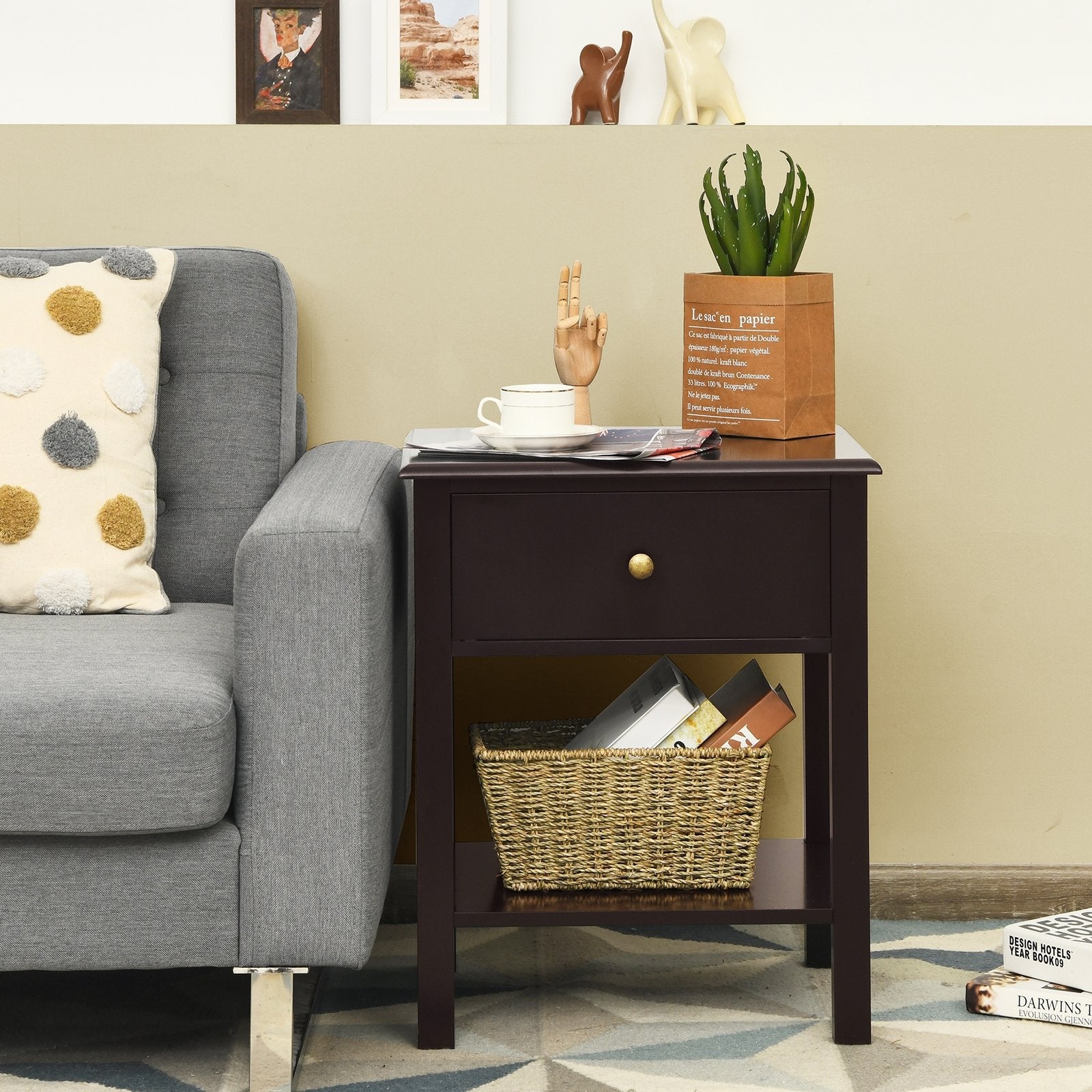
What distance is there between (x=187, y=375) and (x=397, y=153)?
40 centimetres

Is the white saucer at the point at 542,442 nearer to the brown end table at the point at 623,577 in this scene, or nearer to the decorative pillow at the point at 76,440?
the brown end table at the point at 623,577

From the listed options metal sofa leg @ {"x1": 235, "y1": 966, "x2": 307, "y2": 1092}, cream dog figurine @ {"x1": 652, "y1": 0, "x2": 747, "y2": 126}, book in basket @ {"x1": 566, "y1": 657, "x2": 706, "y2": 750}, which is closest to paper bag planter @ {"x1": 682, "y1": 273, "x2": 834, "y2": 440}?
book in basket @ {"x1": 566, "y1": 657, "x2": 706, "y2": 750}

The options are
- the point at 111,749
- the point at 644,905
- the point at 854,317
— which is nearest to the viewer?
the point at 111,749

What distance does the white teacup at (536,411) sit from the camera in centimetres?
141

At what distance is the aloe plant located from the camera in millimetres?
1518

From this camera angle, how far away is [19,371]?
1.54 meters

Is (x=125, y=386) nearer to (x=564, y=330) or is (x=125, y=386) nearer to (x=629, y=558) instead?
(x=564, y=330)

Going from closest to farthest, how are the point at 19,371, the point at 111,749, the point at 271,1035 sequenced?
the point at 111,749 < the point at 271,1035 < the point at 19,371

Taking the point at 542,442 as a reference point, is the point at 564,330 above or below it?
above

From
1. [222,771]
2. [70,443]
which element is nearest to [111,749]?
[222,771]

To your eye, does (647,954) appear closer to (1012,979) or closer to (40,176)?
(1012,979)

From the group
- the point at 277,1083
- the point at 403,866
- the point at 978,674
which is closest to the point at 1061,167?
the point at 978,674

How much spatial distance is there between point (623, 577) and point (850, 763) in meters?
0.30

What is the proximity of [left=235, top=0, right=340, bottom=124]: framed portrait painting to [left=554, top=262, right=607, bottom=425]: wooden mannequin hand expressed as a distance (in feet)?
1.69
